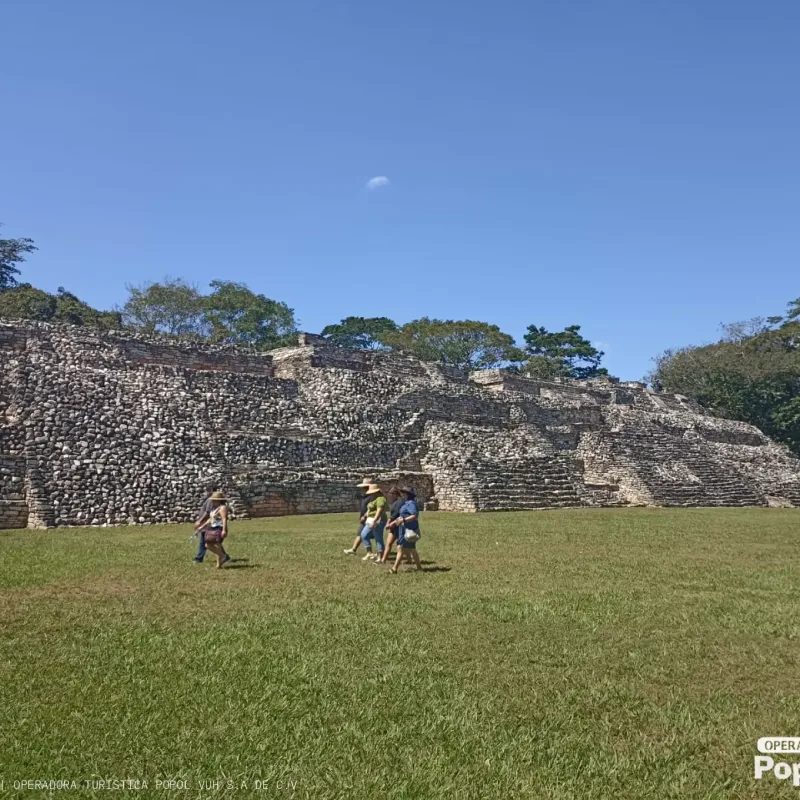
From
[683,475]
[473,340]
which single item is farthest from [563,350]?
[683,475]

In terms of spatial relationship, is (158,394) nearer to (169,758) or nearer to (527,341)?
(169,758)

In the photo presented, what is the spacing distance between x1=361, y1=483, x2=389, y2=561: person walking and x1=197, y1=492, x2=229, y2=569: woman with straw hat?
197cm

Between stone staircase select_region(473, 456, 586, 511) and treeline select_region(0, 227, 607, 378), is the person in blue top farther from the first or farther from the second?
treeline select_region(0, 227, 607, 378)

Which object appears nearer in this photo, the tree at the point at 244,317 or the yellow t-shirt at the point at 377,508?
the yellow t-shirt at the point at 377,508

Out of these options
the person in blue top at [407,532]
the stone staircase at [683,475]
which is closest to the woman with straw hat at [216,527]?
the person in blue top at [407,532]

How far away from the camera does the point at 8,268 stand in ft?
132

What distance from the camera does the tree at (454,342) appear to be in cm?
5100

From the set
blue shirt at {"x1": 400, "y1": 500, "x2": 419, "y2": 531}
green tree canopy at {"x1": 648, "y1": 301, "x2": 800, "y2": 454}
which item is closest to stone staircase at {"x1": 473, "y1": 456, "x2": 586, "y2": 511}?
blue shirt at {"x1": 400, "y1": 500, "x2": 419, "y2": 531}

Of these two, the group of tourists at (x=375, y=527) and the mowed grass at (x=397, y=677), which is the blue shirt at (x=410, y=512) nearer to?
the group of tourists at (x=375, y=527)

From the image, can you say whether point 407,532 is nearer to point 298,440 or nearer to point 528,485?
point 298,440

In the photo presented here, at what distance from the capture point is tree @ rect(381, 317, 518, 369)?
167ft

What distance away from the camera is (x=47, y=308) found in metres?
38.2

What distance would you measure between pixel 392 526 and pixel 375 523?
578 millimetres

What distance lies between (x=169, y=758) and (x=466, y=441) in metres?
17.7
